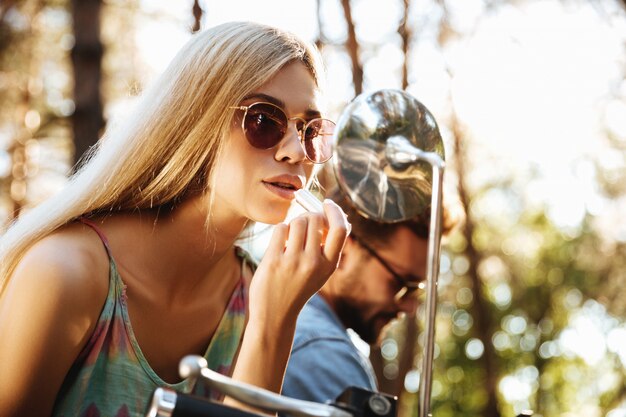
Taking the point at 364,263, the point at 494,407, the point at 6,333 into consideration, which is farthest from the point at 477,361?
the point at 6,333

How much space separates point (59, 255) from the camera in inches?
81.4

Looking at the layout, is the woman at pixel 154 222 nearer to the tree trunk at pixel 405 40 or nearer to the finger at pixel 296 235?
the finger at pixel 296 235

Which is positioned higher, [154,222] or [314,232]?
[314,232]

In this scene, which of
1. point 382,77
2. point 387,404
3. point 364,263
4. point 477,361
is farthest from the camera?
point 477,361

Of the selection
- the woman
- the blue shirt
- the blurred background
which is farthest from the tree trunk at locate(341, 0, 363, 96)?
the woman

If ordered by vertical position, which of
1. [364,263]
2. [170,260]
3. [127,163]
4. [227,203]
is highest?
[127,163]

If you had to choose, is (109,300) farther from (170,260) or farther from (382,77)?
(382,77)

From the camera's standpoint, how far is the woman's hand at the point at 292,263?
6.03ft

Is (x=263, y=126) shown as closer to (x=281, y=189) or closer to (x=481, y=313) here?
(x=281, y=189)

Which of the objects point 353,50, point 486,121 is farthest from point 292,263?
point 486,121

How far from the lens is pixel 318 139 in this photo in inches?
92.2

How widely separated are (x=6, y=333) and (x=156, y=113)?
715 millimetres

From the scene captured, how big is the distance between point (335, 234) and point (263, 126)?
1.65 ft

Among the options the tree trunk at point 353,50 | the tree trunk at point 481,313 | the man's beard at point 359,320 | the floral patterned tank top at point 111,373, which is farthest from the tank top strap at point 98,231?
the tree trunk at point 481,313
